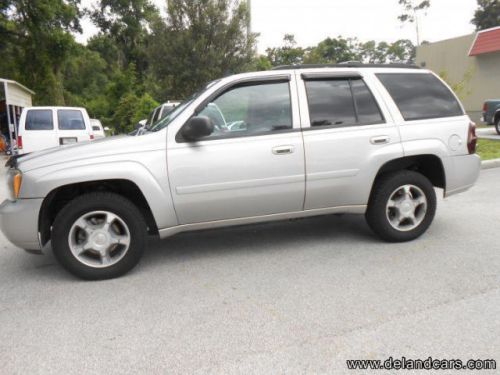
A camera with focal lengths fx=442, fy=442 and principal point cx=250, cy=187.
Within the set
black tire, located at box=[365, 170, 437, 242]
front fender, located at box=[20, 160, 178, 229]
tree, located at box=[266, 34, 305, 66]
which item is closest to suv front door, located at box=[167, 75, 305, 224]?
front fender, located at box=[20, 160, 178, 229]

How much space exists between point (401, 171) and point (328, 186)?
34.6 inches

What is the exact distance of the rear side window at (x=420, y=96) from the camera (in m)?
4.62

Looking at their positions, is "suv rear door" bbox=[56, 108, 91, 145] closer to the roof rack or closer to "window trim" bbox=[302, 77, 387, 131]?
the roof rack

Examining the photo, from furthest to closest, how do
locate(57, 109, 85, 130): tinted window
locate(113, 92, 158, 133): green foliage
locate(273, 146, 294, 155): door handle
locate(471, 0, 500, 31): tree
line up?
locate(471, 0, 500, 31): tree, locate(113, 92, 158, 133): green foliage, locate(57, 109, 85, 130): tinted window, locate(273, 146, 294, 155): door handle

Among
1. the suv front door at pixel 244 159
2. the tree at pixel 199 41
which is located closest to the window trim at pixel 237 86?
the suv front door at pixel 244 159

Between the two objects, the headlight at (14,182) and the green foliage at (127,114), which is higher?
the green foliage at (127,114)

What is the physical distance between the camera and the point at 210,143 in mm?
3998

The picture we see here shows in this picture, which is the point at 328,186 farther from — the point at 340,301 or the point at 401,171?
the point at 340,301

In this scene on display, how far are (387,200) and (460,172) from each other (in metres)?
0.92

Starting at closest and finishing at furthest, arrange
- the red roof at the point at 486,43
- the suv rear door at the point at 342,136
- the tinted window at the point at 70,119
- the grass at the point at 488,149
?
the suv rear door at the point at 342,136 < the grass at the point at 488,149 < the tinted window at the point at 70,119 < the red roof at the point at 486,43

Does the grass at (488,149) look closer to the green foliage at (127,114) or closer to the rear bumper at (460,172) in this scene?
the rear bumper at (460,172)

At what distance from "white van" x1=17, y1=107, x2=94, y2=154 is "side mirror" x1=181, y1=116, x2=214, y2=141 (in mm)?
8459

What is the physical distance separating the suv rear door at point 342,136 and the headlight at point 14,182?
2.56m

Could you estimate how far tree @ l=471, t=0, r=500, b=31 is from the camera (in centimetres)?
5394
